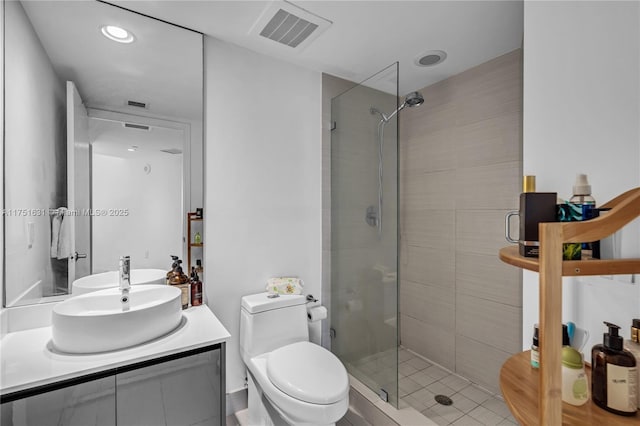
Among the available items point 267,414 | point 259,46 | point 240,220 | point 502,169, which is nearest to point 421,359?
point 267,414

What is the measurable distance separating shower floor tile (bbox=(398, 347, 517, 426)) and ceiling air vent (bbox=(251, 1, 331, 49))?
2291 mm

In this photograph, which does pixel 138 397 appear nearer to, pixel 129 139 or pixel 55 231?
pixel 55 231

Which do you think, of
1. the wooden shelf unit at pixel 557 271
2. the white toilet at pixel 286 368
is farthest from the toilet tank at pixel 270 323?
the wooden shelf unit at pixel 557 271

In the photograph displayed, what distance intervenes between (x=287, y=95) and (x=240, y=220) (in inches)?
36.6

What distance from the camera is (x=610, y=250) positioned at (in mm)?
770

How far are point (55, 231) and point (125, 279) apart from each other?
0.38 m

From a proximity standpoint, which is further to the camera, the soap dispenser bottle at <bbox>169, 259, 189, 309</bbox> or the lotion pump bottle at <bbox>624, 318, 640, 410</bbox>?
the soap dispenser bottle at <bbox>169, 259, 189, 309</bbox>

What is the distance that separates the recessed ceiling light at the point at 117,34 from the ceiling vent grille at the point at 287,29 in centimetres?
69

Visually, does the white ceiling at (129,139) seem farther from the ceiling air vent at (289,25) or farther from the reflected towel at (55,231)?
the ceiling air vent at (289,25)

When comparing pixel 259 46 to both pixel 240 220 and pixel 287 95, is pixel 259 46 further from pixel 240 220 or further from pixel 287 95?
pixel 240 220

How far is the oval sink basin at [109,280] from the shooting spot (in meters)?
1.53

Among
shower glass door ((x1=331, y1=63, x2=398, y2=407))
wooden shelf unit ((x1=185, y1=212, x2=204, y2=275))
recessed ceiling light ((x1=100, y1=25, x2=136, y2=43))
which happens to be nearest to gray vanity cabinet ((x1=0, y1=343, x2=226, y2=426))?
wooden shelf unit ((x1=185, y1=212, x2=204, y2=275))

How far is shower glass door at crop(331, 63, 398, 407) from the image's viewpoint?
5.95 feet

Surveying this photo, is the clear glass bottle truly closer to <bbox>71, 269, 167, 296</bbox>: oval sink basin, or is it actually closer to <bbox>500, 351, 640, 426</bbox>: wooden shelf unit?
<bbox>500, 351, 640, 426</bbox>: wooden shelf unit
